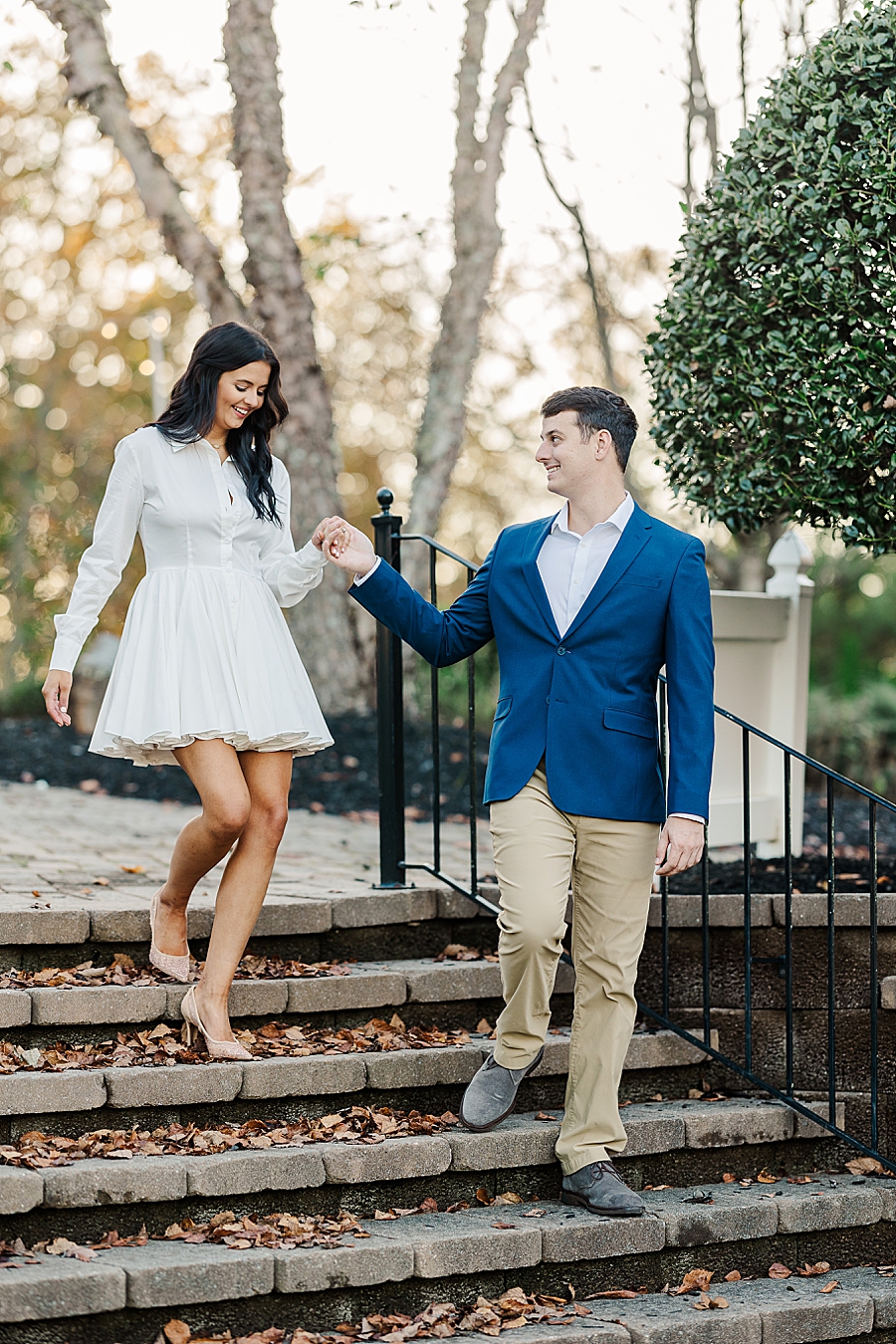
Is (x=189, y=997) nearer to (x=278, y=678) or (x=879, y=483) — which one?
(x=278, y=678)

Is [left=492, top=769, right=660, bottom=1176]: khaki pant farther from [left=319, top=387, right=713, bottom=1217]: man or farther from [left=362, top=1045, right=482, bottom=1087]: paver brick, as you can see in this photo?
[left=362, top=1045, right=482, bottom=1087]: paver brick

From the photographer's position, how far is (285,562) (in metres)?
3.92

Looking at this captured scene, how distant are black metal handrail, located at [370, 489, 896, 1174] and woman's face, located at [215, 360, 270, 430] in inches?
38.2

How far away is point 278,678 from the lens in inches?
150

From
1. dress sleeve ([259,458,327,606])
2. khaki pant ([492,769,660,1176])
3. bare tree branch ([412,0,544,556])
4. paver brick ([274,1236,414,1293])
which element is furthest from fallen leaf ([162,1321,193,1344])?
bare tree branch ([412,0,544,556])

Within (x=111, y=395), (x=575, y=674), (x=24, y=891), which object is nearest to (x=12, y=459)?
(x=111, y=395)

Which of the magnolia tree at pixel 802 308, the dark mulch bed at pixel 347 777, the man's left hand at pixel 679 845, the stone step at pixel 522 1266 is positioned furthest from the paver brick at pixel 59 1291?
the dark mulch bed at pixel 347 777

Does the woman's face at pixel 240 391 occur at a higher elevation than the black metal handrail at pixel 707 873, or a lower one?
higher

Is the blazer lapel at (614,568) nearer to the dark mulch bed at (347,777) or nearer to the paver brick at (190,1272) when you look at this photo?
the paver brick at (190,1272)

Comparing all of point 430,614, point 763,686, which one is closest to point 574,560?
point 430,614

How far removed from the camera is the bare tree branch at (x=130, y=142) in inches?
331

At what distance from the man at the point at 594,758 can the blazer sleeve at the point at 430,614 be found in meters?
0.21

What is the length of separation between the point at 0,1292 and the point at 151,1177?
47 centimetres

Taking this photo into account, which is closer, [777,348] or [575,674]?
[575,674]
